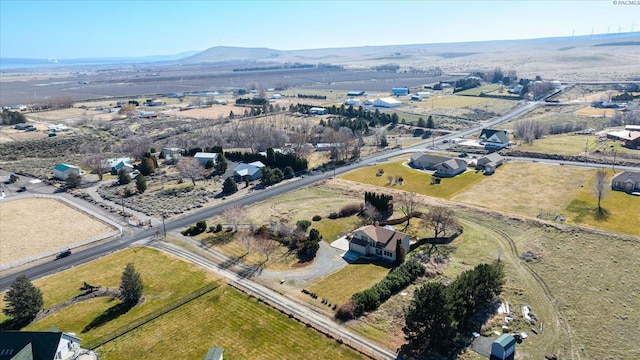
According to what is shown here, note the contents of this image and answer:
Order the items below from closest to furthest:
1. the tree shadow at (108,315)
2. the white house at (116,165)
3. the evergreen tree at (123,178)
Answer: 1. the tree shadow at (108,315)
2. the evergreen tree at (123,178)
3. the white house at (116,165)

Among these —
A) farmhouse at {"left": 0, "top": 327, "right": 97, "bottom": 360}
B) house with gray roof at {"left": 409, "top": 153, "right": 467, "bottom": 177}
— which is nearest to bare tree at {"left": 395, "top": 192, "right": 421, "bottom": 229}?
house with gray roof at {"left": 409, "top": 153, "right": 467, "bottom": 177}

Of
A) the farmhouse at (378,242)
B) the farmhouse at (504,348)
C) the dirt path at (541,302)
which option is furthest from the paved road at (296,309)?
the dirt path at (541,302)

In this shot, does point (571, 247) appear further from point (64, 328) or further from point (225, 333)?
point (64, 328)

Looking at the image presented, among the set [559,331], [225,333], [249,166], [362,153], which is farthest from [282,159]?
[559,331]

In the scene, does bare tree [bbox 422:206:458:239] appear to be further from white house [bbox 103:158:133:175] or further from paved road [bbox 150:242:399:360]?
white house [bbox 103:158:133:175]

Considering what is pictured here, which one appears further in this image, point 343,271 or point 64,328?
point 343,271

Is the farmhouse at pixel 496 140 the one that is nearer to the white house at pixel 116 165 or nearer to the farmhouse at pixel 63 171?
the white house at pixel 116 165

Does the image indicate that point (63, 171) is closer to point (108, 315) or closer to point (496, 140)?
point (108, 315)
